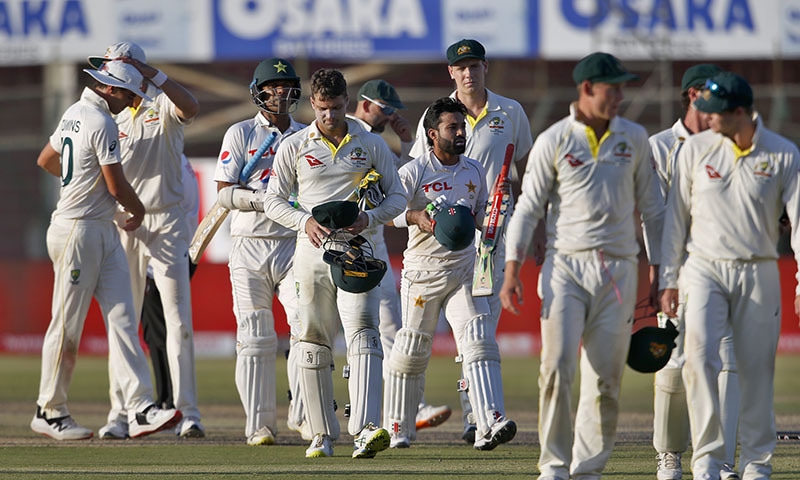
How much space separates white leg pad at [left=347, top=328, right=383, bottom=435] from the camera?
289 inches

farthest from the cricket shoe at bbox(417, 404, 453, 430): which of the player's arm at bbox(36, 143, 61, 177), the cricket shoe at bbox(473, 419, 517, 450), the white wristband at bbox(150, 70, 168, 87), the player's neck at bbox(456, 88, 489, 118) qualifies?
the player's arm at bbox(36, 143, 61, 177)

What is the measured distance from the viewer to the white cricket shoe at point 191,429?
349 inches

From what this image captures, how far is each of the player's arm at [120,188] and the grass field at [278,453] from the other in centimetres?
148

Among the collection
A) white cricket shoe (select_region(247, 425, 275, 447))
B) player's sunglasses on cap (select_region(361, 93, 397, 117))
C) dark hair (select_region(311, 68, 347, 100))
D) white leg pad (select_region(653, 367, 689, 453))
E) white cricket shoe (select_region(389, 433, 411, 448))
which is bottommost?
white cricket shoe (select_region(247, 425, 275, 447))

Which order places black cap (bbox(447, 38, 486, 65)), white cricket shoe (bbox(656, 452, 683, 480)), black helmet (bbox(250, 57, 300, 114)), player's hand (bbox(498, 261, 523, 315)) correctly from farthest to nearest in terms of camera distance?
1. black cap (bbox(447, 38, 486, 65))
2. black helmet (bbox(250, 57, 300, 114))
3. white cricket shoe (bbox(656, 452, 683, 480))
4. player's hand (bbox(498, 261, 523, 315))

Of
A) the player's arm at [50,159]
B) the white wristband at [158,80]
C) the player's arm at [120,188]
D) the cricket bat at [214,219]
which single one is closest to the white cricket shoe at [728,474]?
the cricket bat at [214,219]

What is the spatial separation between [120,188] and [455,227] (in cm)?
232

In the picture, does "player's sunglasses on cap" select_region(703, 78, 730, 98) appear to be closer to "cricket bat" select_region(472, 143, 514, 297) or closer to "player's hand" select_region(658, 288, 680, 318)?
"player's hand" select_region(658, 288, 680, 318)

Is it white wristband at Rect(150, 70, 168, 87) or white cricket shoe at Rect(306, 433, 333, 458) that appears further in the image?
white wristband at Rect(150, 70, 168, 87)

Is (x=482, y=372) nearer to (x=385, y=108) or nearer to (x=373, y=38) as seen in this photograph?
(x=385, y=108)

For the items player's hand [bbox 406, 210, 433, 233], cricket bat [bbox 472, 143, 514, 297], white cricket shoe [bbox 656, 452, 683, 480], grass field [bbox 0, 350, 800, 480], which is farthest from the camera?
player's hand [bbox 406, 210, 433, 233]

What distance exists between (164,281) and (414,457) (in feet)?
7.90

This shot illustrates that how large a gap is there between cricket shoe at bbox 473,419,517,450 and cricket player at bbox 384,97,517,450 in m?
0.04

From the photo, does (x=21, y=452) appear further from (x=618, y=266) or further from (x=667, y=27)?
(x=667, y=27)
